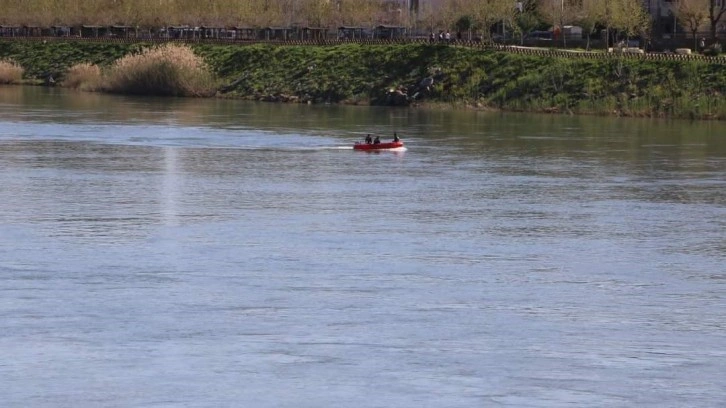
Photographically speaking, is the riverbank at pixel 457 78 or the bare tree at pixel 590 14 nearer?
the riverbank at pixel 457 78

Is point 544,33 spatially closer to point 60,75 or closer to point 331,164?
point 60,75

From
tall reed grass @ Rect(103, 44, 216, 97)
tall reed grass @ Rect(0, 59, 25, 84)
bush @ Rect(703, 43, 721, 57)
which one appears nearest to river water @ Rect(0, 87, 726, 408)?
bush @ Rect(703, 43, 721, 57)

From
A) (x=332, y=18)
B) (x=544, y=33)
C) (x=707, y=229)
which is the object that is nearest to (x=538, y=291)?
(x=707, y=229)

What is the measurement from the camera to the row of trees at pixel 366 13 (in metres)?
113

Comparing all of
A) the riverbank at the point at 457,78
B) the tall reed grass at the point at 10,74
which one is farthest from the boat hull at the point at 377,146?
the tall reed grass at the point at 10,74

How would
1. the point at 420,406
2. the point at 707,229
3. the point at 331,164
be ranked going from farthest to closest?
1. the point at 331,164
2. the point at 707,229
3. the point at 420,406

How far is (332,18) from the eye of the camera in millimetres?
136250

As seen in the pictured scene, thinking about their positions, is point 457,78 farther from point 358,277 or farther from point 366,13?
point 358,277

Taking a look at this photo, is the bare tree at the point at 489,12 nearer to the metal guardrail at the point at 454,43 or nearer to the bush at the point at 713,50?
the metal guardrail at the point at 454,43

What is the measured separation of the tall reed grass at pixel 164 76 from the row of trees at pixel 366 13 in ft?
75.7

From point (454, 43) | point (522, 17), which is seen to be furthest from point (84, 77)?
point (522, 17)

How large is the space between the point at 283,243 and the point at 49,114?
4753cm

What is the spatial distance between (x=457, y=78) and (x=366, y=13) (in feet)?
116

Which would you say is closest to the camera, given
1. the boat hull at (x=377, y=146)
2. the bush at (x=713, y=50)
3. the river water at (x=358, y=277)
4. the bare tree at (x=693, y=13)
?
the river water at (x=358, y=277)
